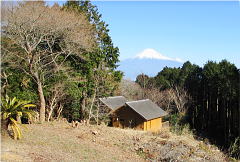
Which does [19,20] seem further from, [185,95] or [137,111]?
[185,95]

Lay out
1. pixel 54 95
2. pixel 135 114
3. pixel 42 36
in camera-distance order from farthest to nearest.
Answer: pixel 135 114, pixel 54 95, pixel 42 36

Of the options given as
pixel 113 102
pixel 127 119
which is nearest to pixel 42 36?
pixel 113 102

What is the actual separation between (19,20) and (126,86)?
21435 millimetres

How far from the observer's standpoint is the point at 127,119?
2408cm

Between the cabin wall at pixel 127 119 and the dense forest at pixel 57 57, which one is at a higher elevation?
the dense forest at pixel 57 57

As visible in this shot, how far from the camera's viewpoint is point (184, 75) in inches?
1283

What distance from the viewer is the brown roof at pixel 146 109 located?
22.9 meters

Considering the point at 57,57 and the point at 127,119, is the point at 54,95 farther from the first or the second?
the point at 127,119

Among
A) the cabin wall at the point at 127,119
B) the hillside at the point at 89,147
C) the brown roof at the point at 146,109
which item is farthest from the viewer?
the cabin wall at the point at 127,119

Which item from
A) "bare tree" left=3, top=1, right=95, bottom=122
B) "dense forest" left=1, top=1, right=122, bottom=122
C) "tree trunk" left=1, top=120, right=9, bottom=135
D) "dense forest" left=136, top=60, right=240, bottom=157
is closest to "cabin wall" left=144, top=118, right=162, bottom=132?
"dense forest" left=136, top=60, right=240, bottom=157

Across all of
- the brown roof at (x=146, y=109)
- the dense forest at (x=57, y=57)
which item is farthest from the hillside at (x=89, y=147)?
the brown roof at (x=146, y=109)

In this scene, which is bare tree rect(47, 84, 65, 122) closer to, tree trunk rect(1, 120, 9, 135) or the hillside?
the hillside

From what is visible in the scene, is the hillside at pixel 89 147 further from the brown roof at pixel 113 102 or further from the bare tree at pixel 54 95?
the brown roof at pixel 113 102

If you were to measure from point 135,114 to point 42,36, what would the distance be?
12416 mm
